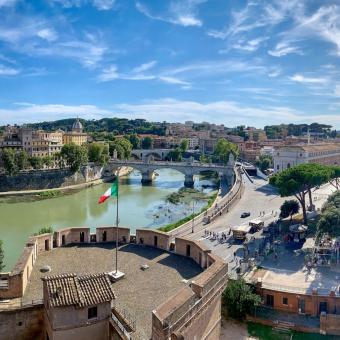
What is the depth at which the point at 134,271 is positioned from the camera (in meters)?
10.9

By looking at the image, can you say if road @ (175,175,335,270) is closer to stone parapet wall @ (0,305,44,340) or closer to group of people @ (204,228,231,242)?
group of people @ (204,228,231,242)

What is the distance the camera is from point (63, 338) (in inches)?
322

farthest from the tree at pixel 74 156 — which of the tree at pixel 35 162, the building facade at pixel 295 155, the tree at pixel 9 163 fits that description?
the building facade at pixel 295 155

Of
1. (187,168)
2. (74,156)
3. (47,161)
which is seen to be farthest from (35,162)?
(187,168)

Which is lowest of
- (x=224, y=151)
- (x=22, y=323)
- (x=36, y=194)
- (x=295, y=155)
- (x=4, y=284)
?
(x=36, y=194)

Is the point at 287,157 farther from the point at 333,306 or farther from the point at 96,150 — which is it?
the point at 333,306

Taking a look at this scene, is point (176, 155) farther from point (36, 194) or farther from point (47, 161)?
point (36, 194)

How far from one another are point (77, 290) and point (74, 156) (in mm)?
45662

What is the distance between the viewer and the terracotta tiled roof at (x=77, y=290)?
8.06m

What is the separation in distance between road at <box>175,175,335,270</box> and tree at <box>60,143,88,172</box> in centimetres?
2092

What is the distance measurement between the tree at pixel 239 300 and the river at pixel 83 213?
40.8ft

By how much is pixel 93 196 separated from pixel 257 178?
20.0 m

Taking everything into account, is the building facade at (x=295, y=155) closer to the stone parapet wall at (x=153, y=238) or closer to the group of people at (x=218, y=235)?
the group of people at (x=218, y=235)

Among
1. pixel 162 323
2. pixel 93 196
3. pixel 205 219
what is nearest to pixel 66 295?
pixel 162 323
